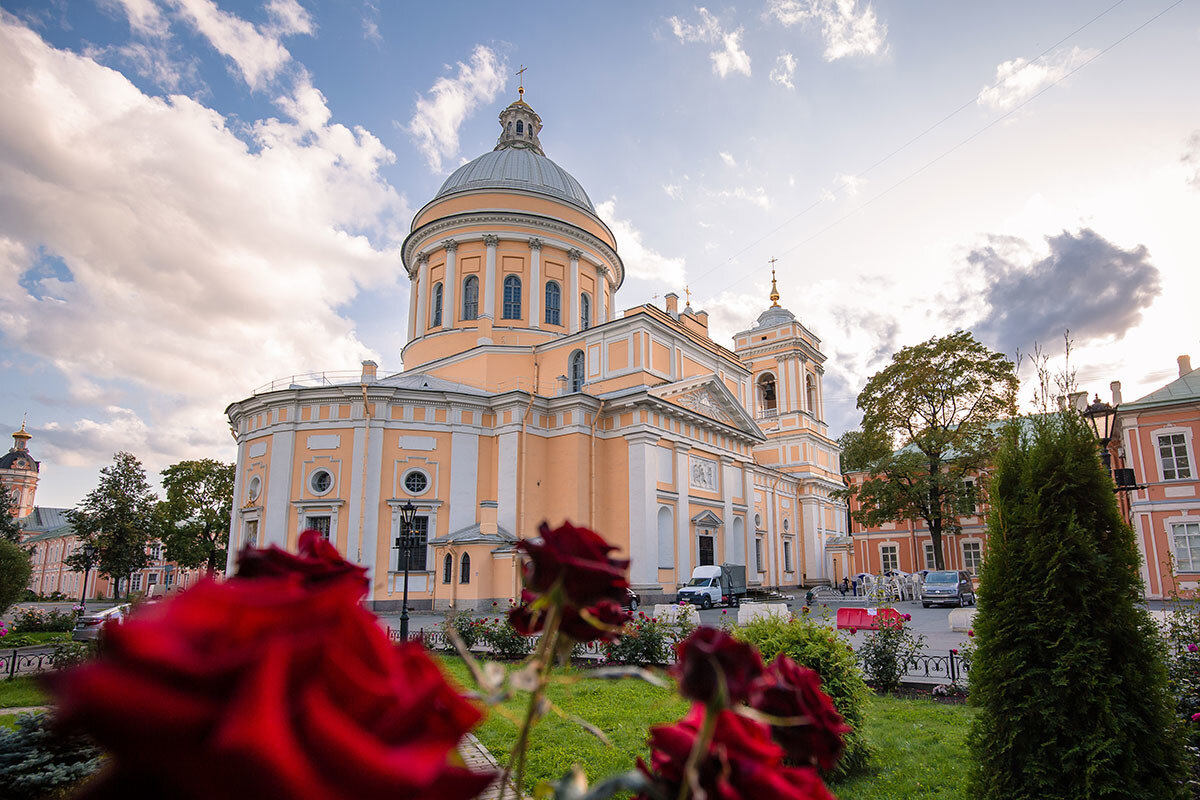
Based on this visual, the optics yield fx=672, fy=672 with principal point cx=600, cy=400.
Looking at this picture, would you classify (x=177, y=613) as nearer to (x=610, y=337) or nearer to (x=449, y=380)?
(x=610, y=337)

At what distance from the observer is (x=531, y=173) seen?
36.5m

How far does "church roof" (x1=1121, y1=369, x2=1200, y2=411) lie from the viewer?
86.7 feet

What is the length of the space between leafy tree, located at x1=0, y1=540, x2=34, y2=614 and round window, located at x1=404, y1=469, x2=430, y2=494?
11.1 meters

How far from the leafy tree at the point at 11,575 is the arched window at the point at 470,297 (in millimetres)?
19641

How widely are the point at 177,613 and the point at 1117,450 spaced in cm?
3591

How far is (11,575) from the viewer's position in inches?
667

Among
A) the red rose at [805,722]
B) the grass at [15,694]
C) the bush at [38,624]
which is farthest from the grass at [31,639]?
the red rose at [805,722]

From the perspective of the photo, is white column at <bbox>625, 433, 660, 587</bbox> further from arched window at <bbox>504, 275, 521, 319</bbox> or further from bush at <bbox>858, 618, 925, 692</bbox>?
bush at <bbox>858, 618, 925, 692</bbox>

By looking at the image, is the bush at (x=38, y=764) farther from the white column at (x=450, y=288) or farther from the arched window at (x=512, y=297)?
the white column at (x=450, y=288)

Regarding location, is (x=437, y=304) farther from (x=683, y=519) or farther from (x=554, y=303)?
(x=683, y=519)

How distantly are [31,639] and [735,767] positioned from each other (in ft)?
78.3

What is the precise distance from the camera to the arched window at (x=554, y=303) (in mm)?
33344

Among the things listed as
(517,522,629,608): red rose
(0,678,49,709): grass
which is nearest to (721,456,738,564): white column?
(0,678,49,709): grass

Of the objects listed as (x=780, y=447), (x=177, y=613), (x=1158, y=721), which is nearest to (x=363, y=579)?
(x=177, y=613)
